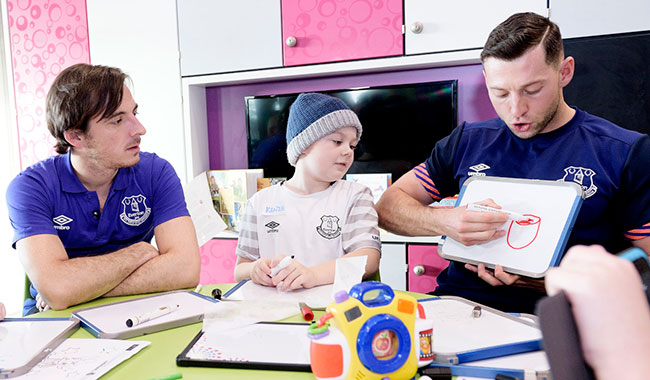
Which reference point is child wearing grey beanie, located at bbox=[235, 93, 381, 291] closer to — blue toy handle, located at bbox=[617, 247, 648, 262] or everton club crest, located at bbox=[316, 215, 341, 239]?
everton club crest, located at bbox=[316, 215, 341, 239]

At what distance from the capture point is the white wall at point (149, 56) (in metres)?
2.77

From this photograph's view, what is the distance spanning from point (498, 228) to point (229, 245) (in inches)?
74.0

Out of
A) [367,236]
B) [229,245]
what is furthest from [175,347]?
[229,245]

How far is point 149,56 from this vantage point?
2.80 m

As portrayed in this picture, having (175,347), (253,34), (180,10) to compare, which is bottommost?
(175,347)

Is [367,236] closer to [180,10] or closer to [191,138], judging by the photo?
[191,138]

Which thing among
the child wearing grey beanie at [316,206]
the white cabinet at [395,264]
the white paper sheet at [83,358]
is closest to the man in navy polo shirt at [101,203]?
the child wearing grey beanie at [316,206]

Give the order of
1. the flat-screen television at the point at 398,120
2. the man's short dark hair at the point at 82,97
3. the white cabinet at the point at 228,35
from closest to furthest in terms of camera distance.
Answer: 1. the man's short dark hair at the point at 82,97
2. the flat-screen television at the point at 398,120
3. the white cabinet at the point at 228,35

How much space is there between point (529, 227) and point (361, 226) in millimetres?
520

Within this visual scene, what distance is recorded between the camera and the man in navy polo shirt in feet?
3.99

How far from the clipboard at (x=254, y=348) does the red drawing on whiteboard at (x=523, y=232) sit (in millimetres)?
556

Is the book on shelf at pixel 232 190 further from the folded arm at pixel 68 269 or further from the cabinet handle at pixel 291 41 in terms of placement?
the folded arm at pixel 68 269

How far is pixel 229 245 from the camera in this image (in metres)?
2.65

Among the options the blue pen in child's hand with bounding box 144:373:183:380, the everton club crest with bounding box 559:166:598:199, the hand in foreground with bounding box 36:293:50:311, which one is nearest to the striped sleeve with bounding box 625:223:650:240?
the everton club crest with bounding box 559:166:598:199
